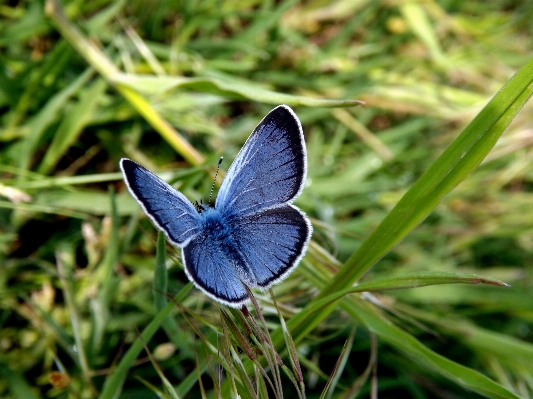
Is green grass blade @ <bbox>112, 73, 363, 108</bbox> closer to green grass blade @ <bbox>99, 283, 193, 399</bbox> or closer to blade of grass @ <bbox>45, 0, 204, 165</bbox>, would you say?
blade of grass @ <bbox>45, 0, 204, 165</bbox>

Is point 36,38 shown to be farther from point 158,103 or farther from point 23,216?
point 23,216

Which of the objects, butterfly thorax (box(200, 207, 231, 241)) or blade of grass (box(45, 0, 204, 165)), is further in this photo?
blade of grass (box(45, 0, 204, 165))

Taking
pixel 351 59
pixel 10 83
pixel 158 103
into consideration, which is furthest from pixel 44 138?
pixel 351 59

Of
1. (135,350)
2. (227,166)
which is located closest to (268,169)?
(135,350)

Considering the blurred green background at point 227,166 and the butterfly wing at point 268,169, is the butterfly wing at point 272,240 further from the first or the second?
the blurred green background at point 227,166

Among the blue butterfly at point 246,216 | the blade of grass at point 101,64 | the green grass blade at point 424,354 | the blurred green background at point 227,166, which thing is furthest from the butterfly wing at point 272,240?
the blade of grass at point 101,64

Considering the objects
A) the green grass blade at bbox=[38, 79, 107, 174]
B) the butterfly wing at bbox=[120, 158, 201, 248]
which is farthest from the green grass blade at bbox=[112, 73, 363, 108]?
the butterfly wing at bbox=[120, 158, 201, 248]
